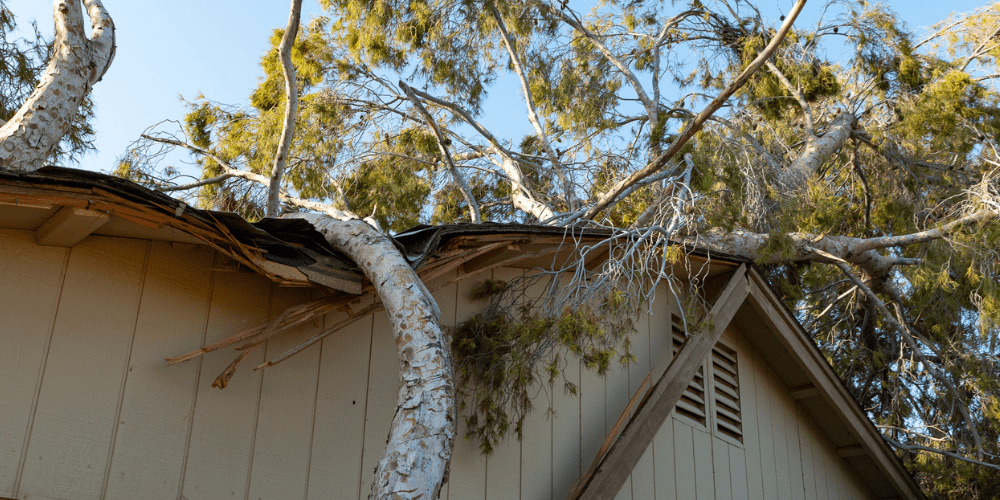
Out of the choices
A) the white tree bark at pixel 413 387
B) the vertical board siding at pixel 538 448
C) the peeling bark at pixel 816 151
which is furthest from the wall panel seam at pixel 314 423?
the peeling bark at pixel 816 151

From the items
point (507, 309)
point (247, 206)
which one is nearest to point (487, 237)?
point (507, 309)

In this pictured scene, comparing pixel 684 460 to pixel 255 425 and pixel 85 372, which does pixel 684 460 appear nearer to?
pixel 255 425

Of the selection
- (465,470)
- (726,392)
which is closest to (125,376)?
(465,470)

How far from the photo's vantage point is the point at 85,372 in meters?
3.27

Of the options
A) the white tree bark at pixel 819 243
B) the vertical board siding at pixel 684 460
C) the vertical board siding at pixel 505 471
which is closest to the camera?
the vertical board siding at pixel 505 471

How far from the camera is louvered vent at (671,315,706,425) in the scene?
556 cm

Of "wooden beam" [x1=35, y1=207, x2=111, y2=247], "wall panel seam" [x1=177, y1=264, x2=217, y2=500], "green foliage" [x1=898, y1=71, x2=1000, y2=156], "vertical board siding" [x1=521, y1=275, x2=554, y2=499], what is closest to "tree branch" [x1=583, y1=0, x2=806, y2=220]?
"vertical board siding" [x1=521, y1=275, x2=554, y2=499]

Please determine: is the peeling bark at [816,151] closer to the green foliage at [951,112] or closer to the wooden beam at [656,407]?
the green foliage at [951,112]

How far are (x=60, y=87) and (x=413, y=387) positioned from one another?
321 centimetres

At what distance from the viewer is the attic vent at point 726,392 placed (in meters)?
5.89

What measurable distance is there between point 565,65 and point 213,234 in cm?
711

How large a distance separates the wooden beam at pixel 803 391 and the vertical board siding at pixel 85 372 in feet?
17.2

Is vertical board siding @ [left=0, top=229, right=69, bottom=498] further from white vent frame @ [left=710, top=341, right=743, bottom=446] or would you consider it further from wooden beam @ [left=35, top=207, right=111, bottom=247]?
white vent frame @ [left=710, top=341, right=743, bottom=446]

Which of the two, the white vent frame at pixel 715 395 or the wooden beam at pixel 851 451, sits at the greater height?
the white vent frame at pixel 715 395
